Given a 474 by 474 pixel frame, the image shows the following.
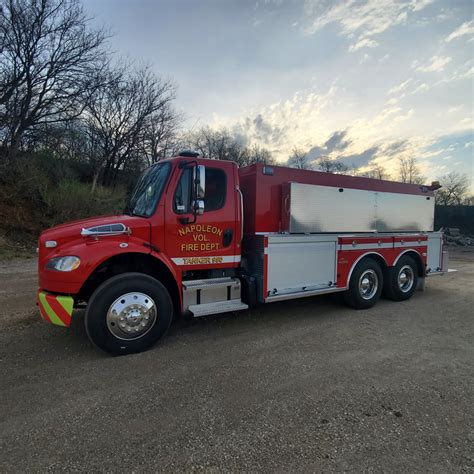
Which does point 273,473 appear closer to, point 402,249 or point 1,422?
point 1,422

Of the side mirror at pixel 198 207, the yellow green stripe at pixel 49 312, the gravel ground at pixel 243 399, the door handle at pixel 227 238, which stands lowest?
the gravel ground at pixel 243 399

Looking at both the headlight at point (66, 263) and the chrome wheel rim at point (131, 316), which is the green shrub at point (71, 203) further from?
the chrome wheel rim at point (131, 316)

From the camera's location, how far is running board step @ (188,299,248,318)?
179 inches

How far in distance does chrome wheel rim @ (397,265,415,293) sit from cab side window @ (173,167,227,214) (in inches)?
177

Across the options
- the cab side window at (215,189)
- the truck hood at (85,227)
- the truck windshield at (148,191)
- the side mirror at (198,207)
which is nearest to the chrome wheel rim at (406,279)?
the cab side window at (215,189)

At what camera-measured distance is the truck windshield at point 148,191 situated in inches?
179

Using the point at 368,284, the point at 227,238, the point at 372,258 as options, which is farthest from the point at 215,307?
the point at 372,258

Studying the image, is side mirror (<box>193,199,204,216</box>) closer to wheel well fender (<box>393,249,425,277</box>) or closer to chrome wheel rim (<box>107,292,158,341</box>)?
chrome wheel rim (<box>107,292,158,341</box>)

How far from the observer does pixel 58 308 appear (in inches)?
154

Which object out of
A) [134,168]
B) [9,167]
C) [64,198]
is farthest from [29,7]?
[134,168]

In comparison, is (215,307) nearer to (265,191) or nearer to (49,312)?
(265,191)

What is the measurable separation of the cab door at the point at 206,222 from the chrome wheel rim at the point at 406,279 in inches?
157

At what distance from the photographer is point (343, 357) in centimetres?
408

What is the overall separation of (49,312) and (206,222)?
7.53 feet
